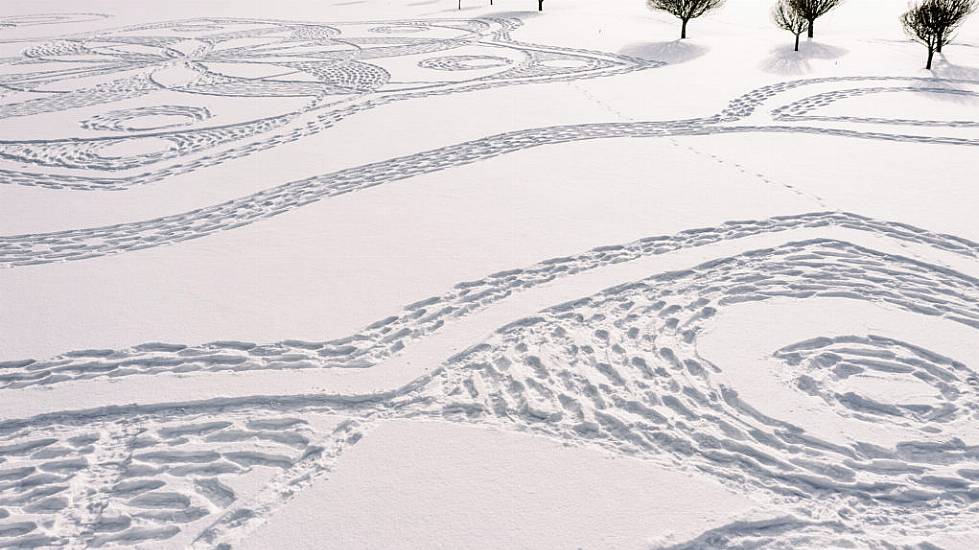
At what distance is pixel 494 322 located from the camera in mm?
5539

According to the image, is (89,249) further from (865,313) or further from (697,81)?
(697,81)

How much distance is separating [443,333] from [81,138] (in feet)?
25.2

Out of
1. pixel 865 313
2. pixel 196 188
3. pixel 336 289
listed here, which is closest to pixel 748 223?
pixel 865 313

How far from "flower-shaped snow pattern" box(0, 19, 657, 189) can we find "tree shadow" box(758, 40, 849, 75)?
2.59m

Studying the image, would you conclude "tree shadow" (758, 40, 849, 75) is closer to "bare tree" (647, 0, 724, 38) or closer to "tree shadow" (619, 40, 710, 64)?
"tree shadow" (619, 40, 710, 64)

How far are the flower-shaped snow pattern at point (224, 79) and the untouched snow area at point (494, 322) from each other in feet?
0.44

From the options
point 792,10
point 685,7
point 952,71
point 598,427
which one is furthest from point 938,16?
point 598,427

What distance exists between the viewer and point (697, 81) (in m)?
12.9

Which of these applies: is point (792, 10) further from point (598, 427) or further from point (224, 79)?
point (598, 427)

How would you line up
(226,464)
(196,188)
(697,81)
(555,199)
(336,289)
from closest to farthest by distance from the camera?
(226,464)
(336,289)
(555,199)
(196,188)
(697,81)

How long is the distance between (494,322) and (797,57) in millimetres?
12012

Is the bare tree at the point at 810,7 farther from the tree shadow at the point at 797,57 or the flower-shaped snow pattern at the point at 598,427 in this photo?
the flower-shaped snow pattern at the point at 598,427

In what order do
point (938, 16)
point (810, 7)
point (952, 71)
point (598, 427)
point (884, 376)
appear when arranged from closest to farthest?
point (598, 427) < point (884, 376) < point (952, 71) < point (938, 16) < point (810, 7)

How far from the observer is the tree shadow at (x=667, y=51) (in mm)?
14906
